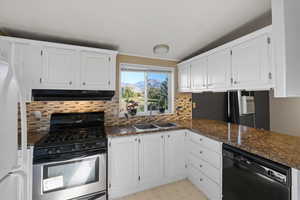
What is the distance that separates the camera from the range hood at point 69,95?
1.87 m

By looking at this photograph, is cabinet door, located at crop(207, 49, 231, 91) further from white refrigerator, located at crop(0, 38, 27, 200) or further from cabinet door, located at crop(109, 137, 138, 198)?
white refrigerator, located at crop(0, 38, 27, 200)

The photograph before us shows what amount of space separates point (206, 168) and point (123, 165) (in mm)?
1202

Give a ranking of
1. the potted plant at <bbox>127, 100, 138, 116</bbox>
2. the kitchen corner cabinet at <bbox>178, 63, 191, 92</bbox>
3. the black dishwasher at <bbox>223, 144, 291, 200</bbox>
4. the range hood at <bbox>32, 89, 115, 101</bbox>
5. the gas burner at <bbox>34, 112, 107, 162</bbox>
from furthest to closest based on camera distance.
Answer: the kitchen corner cabinet at <bbox>178, 63, 191, 92</bbox> → the potted plant at <bbox>127, 100, 138, 116</bbox> → the range hood at <bbox>32, 89, 115, 101</bbox> → the gas burner at <bbox>34, 112, 107, 162</bbox> → the black dishwasher at <bbox>223, 144, 291, 200</bbox>

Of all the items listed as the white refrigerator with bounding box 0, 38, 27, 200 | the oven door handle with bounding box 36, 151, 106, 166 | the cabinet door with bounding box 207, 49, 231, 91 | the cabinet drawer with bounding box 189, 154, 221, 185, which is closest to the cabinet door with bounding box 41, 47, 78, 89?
the oven door handle with bounding box 36, 151, 106, 166

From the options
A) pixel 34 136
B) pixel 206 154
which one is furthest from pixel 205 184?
pixel 34 136

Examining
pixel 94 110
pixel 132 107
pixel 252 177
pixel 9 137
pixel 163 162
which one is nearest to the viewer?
pixel 9 137

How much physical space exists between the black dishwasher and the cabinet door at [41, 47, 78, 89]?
7.59ft

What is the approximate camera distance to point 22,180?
837 mm

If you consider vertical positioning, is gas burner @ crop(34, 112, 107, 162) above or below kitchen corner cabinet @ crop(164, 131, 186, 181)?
above

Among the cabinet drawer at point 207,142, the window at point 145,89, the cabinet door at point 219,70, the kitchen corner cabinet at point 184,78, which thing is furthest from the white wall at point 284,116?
the window at point 145,89

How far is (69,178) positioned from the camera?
1.69 metres

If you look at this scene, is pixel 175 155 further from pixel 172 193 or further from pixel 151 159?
pixel 172 193

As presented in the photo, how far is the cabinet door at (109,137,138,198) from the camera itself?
1.97m

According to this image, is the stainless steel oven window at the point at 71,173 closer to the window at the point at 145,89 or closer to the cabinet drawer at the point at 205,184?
the window at the point at 145,89
